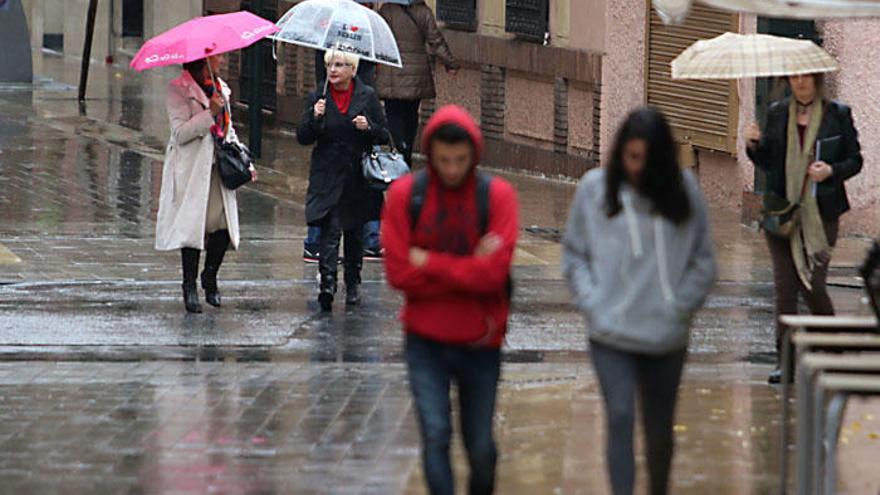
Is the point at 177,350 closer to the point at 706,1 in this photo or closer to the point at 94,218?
the point at 706,1

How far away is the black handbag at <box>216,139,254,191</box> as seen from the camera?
11.8 metres

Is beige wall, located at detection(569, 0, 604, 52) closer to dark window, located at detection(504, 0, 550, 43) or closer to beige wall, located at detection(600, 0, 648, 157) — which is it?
beige wall, located at detection(600, 0, 648, 157)

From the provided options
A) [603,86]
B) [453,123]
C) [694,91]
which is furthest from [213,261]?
[603,86]

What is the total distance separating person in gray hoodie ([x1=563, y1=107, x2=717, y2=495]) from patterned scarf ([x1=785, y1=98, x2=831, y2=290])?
295cm

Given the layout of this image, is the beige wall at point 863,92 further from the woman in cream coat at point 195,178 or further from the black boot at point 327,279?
the woman in cream coat at point 195,178

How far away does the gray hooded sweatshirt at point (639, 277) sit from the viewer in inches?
255

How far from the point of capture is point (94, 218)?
15883 mm

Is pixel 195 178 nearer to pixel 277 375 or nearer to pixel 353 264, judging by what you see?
pixel 353 264

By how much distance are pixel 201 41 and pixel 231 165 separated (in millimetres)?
785

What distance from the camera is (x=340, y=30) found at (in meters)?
12.4

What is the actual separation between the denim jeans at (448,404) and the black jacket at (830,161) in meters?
3.25

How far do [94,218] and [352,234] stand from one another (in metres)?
4.25

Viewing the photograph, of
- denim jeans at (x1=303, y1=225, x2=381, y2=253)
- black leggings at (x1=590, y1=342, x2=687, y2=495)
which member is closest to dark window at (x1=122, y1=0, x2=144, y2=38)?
denim jeans at (x1=303, y1=225, x2=381, y2=253)

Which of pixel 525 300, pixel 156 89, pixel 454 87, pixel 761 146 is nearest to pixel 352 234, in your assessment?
pixel 525 300
